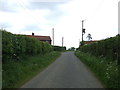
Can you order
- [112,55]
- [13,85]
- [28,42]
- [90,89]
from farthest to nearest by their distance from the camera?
[28,42] → [112,55] → [13,85] → [90,89]

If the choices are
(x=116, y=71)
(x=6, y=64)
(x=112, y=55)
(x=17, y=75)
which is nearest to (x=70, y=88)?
(x=116, y=71)

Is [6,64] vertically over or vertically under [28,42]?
under

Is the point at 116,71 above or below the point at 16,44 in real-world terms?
below

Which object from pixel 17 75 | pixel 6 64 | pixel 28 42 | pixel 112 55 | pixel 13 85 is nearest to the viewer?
pixel 13 85

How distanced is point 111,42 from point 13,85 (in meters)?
8.46

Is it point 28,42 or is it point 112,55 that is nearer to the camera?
point 112,55

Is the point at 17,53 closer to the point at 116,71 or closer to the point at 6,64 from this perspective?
the point at 6,64

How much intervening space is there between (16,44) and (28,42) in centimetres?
466

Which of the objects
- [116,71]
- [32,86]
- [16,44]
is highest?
[16,44]

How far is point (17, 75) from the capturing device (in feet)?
37.4

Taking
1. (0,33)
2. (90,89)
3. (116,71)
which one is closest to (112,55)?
(116,71)

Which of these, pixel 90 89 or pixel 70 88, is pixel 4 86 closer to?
pixel 70 88

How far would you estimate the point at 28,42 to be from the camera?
1994 centimetres

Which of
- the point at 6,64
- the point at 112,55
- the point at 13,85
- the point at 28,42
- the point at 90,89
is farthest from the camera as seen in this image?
the point at 28,42
